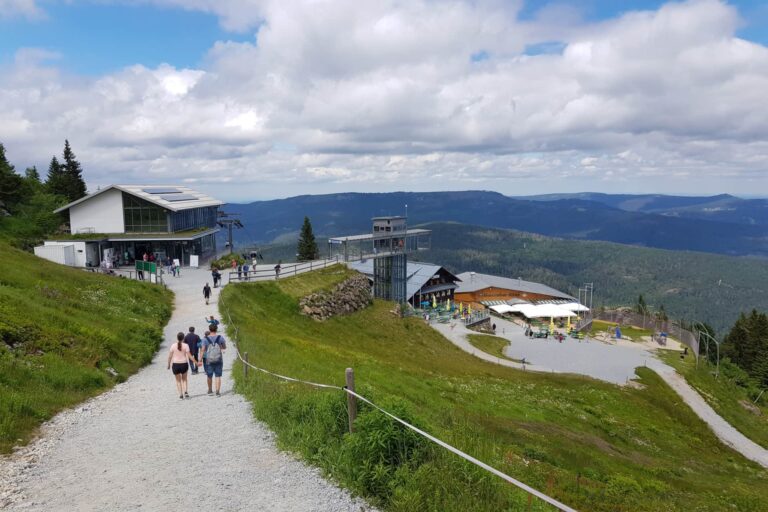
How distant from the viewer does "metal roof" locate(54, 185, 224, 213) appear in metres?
50.5

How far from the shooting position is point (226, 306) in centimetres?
3000

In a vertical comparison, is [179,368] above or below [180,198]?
below

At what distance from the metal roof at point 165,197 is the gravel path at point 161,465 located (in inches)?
1559

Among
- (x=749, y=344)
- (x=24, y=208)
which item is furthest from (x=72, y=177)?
(x=749, y=344)

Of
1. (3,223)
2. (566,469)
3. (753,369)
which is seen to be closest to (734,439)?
(566,469)

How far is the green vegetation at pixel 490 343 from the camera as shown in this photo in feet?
163

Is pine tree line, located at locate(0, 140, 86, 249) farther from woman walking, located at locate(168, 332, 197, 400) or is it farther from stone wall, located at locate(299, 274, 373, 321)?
woman walking, located at locate(168, 332, 197, 400)

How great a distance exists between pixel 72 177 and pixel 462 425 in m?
83.3

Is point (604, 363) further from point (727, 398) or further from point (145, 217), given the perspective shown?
point (145, 217)

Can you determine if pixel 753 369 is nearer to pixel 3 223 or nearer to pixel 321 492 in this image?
pixel 321 492

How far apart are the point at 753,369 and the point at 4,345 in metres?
89.7

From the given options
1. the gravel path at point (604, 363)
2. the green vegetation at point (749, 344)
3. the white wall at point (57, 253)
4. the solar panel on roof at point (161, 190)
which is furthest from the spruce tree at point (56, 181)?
the green vegetation at point (749, 344)

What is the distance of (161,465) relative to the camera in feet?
33.7

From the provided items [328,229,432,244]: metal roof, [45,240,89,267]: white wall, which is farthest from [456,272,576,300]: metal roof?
[45,240,89,267]: white wall
